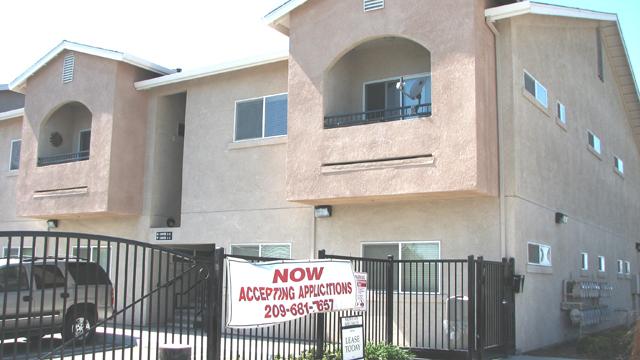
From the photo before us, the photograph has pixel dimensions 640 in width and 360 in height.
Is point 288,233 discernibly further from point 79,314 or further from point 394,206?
point 79,314

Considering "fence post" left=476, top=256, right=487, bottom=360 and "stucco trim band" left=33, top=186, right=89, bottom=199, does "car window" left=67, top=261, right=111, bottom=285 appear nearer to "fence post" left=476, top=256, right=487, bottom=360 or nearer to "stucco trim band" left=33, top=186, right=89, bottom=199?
"stucco trim band" left=33, top=186, right=89, bottom=199

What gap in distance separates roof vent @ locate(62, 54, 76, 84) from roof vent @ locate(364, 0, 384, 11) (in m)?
9.34

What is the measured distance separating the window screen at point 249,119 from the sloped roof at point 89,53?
323cm

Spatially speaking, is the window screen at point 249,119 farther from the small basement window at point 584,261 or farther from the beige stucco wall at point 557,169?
the small basement window at point 584,261

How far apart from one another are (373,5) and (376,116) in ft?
8.82

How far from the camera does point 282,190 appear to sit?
1645 centimetres

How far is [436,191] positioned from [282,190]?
4.53 metres

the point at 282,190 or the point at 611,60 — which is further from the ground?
the point at 611,60

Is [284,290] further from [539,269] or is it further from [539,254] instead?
[539,254]

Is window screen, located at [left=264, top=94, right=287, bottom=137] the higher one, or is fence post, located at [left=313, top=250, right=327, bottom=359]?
window screen, located at [left=264, top=94, right=287, bottom=137]

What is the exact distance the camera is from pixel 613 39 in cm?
2173

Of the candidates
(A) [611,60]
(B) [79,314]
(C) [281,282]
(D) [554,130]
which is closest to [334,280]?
(C) [281,282]

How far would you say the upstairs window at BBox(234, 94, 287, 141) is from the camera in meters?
16.8

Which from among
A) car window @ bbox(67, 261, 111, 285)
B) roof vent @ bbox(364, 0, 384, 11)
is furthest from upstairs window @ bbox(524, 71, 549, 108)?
car window @ bbox(67, 261, 111, 285)
